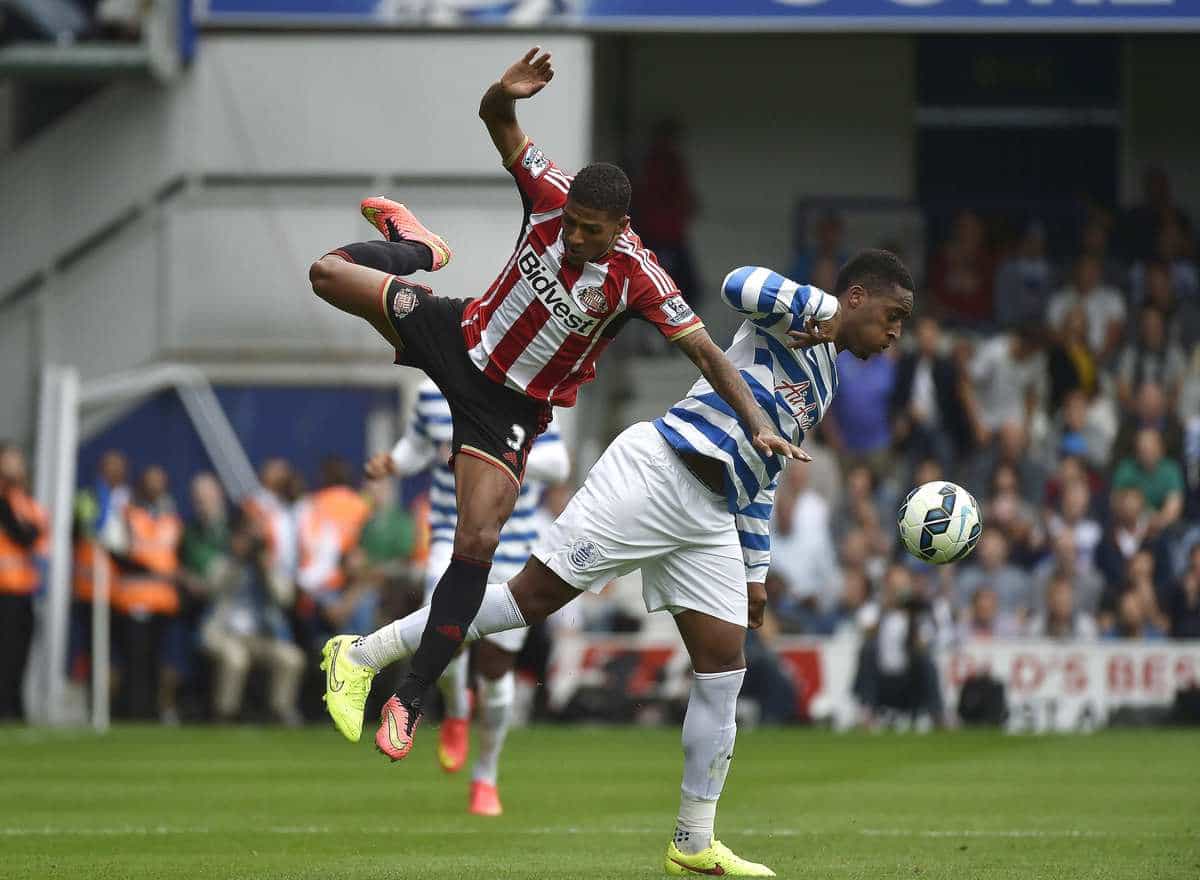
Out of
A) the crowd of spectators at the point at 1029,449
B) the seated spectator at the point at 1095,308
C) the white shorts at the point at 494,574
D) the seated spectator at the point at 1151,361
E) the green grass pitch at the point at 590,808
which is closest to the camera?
the green grass pitch at the point at 590,808

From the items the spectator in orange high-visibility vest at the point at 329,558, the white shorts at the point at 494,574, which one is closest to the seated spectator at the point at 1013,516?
the spectator in orange high-visibility vest at the point at 329,558

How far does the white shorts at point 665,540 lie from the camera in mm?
7910

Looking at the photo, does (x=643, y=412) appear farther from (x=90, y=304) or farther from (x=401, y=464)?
(x=401, y=464)

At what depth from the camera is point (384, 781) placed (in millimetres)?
12336

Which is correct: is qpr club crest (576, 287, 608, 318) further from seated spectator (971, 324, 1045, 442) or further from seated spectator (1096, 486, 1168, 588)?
seated spectator (971, 324, 1045, 442)

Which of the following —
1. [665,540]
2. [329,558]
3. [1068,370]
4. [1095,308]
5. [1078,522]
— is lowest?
[665,540]

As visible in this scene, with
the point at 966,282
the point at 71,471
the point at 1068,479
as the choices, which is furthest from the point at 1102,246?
the point at 71,471

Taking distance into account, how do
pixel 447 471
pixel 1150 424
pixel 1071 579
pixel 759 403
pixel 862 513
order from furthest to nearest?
pixel 1150 424, pixel 862 513, pixel 1071 579, pixel 447 471, pixel 759 403

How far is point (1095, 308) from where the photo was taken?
20422mm

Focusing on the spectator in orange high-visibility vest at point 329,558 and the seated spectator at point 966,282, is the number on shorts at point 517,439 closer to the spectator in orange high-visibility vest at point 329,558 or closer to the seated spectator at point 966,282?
the spectator in orange high-visibility vest at point 329,558

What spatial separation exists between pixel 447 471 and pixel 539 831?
8.37 ft

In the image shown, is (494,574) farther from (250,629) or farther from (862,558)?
(862,558)

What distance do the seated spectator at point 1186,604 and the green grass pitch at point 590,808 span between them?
1.50 m

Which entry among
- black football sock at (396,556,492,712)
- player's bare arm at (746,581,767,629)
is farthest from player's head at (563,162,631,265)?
player's bare arm at (746,581,767,629)
